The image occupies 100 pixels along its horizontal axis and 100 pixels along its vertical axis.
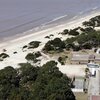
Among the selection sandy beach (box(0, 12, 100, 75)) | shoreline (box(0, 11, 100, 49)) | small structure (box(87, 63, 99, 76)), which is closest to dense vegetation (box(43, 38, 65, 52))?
sandy beach (box(0, 12, 100, 75))

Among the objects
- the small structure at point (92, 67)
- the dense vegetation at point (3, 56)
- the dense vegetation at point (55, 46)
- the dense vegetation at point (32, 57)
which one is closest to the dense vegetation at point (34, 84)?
the small structure at point (92, 67)

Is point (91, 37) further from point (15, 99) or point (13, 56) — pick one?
point (15, 99)

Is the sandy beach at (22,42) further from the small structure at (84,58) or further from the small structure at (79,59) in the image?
the small structure at (84,58)

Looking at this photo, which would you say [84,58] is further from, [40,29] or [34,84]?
[40,29]

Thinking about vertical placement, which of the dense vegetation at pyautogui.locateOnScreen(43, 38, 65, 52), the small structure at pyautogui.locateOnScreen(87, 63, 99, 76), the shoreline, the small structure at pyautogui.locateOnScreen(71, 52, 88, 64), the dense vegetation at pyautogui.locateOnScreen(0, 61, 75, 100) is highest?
the shoreline

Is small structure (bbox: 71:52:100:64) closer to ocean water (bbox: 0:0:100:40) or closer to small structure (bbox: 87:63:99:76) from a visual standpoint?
small structure (bbox: 87:63:99:76)

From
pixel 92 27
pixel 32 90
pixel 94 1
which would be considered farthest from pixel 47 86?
pixel 94 1

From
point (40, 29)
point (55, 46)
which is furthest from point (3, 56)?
point (40, 29)
